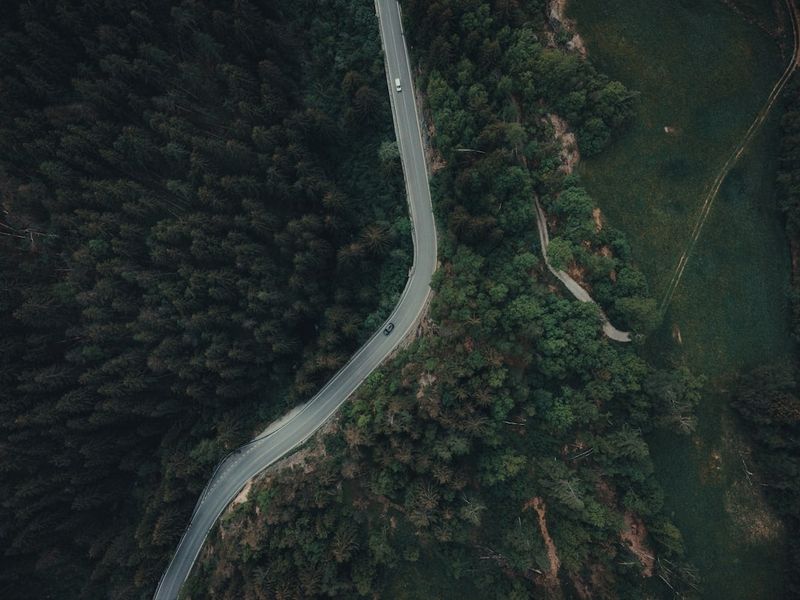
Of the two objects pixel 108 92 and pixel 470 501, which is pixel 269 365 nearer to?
pixel 470 501

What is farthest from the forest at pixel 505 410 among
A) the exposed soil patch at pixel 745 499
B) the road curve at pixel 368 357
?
the exposed soil patch at pixel 745 499

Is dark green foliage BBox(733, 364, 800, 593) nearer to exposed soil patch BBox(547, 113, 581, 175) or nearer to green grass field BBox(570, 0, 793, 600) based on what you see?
green grass field BBox(570, 0, 793, 600)

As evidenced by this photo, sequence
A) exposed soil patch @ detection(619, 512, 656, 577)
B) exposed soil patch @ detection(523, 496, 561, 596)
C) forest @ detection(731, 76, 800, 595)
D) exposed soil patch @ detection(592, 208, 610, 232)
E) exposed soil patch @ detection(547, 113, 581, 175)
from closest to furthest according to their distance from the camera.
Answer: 1. forest @ detection(731, 76, 800, 595)
2. exposed soil patch @ detection(619, 512, 656, 577)
3. exposed soil patch @ detection(523, 496, 561, 596)
4. exposed soil patch @ detection(592, 208, 610, 232)
5. exposed soil patch @ detection(547, 113, 581, 175)

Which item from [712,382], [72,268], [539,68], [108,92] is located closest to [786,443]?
[712,382]

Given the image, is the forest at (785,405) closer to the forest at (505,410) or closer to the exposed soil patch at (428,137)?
the forest at (505,410)

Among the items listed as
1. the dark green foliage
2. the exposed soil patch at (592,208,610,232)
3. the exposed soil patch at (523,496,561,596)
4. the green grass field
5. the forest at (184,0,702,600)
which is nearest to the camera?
the dark green foliage

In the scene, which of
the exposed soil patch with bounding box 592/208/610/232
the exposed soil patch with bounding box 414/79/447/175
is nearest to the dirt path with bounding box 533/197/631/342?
the exposed soil patch with bounding box 592/208/610/232

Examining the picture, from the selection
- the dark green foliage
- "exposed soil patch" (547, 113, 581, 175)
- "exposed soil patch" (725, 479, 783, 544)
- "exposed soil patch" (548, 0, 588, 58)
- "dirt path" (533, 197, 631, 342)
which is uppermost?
"exposed soil patch" (548, 0, 588, 58)
